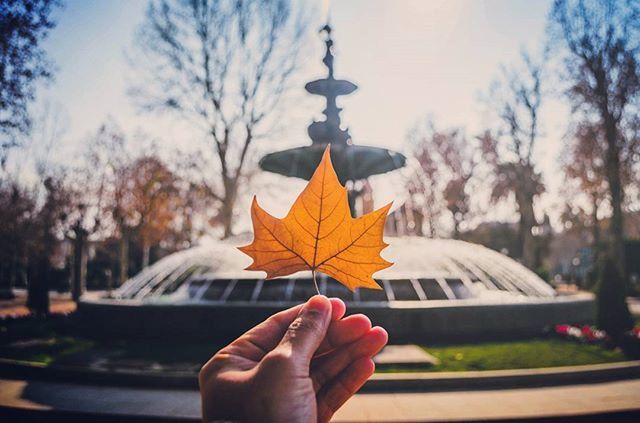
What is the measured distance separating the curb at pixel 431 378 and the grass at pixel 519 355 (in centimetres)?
48

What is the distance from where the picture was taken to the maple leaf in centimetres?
168

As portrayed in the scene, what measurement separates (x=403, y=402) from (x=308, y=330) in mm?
5208

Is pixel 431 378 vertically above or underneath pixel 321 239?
underneath

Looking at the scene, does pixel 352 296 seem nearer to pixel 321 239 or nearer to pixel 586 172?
pixel 321 239

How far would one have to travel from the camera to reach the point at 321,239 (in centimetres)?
176

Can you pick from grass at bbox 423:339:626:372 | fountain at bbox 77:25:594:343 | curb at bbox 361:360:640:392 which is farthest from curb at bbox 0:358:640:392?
fountain at bbox 77:25:594:343

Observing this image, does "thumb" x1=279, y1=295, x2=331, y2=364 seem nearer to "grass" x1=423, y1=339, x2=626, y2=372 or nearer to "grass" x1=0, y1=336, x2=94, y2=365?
"grass" x1=423, y1=339, x2=626, y2=372

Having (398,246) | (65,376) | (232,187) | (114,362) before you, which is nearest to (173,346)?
(114,362)

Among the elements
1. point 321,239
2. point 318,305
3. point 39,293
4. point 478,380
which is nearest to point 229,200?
point 39,293

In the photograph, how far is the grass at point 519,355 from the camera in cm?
755

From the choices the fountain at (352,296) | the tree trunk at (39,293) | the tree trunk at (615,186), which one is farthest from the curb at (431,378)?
the tree trunk at (615,186)

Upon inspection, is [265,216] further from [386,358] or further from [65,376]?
[65,376]

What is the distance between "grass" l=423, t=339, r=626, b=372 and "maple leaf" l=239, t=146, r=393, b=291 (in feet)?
20.6

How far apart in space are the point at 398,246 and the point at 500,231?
127 ft
